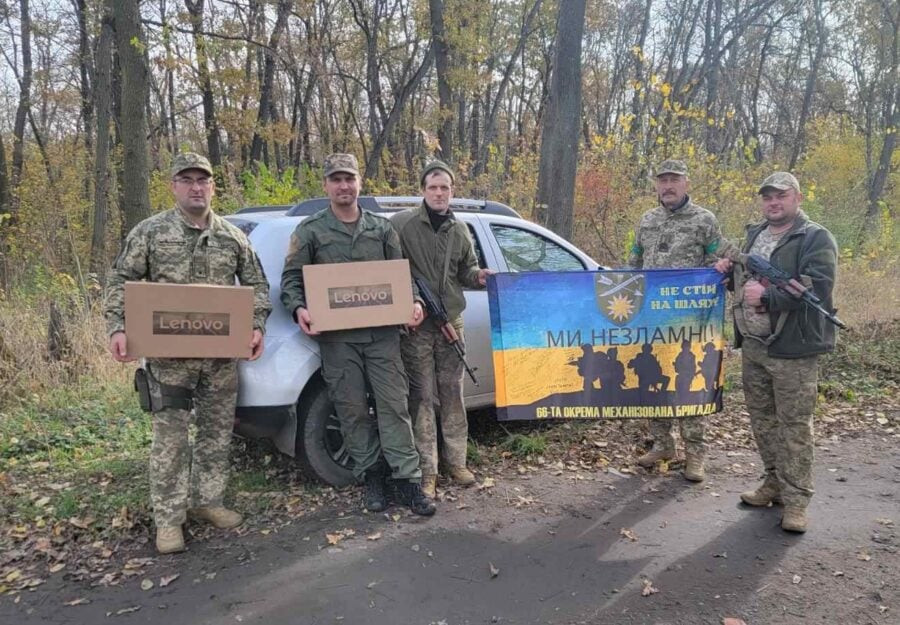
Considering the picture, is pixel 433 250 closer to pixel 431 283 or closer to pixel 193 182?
pixel 431 283

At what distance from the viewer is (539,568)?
3445 mm

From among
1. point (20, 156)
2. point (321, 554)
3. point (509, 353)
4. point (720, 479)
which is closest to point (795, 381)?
point (720, 479)

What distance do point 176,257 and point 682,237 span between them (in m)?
3.49

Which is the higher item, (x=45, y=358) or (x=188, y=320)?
(x=188, y=320)

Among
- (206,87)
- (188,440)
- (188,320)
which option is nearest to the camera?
(188,320)

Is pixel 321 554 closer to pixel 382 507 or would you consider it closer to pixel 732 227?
pixel 382 507

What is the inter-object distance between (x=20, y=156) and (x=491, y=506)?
65.7 ft

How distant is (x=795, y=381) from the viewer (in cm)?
381

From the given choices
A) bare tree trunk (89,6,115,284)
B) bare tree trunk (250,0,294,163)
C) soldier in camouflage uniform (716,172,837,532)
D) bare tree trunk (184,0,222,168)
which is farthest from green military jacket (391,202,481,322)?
bare tree trunk (184,0,222,168)

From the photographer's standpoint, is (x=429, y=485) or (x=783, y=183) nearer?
(x=783, y=183)

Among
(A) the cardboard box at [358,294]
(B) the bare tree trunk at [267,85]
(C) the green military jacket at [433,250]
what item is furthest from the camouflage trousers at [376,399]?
(B) the bare tree trunk at [267,85]

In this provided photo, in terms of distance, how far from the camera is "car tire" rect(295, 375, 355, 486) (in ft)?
13.4

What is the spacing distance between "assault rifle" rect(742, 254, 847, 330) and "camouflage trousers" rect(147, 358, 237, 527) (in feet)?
10.6

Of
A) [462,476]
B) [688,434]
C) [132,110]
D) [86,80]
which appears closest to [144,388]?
[462,476]
